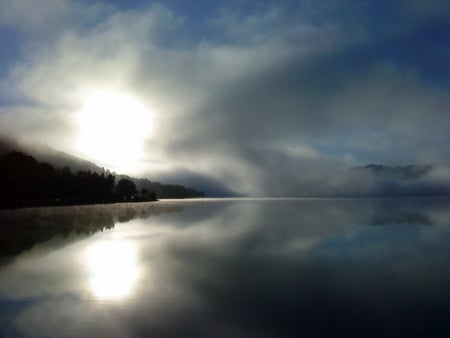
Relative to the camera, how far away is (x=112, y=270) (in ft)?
108

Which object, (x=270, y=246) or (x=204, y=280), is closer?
(x=204, y=280)

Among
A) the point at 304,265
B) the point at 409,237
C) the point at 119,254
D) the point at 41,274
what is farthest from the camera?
the point at 409,237

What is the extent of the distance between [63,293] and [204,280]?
387 inches

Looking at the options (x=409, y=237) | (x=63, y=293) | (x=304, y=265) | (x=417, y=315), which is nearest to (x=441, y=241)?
(x=409, y=237)

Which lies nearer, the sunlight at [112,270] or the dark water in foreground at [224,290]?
the dark water in foreground at [224,290]

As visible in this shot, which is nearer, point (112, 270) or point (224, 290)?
point (224, 290)

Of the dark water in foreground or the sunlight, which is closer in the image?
the dark water in foreground

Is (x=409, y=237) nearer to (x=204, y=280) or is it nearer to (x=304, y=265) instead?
(x=304, y=265)

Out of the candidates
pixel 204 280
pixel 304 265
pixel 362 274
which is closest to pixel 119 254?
pixel 204 280

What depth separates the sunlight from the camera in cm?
2527

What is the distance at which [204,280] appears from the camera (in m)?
29.0

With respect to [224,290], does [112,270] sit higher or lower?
lower

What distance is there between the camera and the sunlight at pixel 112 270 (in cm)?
2527

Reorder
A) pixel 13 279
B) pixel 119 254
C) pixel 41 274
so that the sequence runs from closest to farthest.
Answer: pixel 13 279 < pixel 41 274 < pixel 119 254
